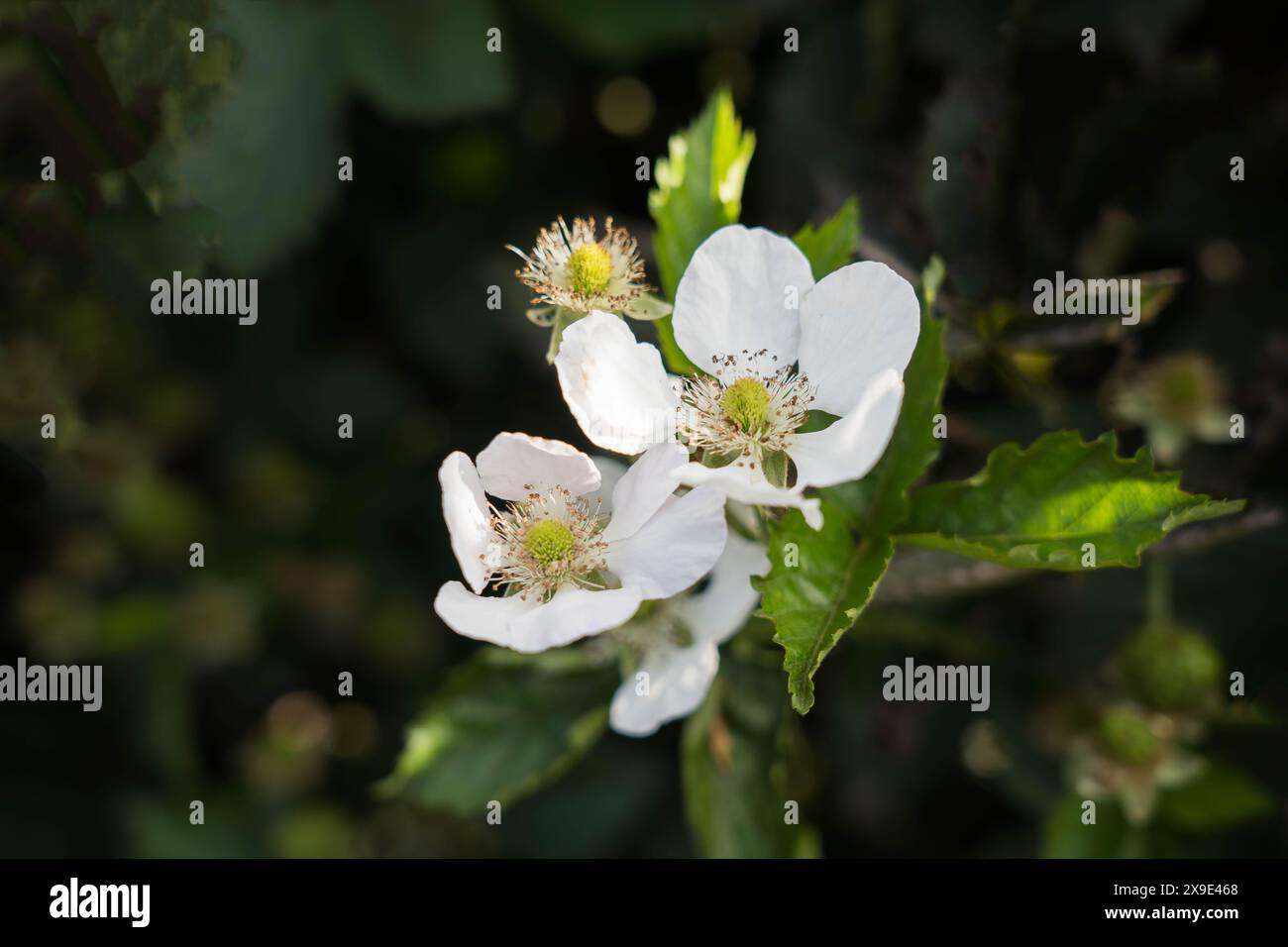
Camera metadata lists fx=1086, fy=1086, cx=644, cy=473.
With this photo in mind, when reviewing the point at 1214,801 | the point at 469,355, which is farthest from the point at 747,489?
the point at 469,355

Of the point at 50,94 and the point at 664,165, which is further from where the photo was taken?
the point at 50,94

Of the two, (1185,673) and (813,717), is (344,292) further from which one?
(1185,673)

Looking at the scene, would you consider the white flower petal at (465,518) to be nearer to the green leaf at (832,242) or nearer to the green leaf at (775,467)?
the green leaf at (775,467)

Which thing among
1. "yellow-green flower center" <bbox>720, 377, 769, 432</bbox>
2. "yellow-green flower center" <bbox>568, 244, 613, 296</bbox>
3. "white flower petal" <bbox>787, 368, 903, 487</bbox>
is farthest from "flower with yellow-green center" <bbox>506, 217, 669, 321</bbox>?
"white flower petal" <bbox>787, 368, 903, 487</bbox>

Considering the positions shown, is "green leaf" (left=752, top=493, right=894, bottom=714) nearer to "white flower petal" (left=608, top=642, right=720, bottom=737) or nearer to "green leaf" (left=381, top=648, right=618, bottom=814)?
"white flower petal" (left=608, top=642, right=720, bottom=737)

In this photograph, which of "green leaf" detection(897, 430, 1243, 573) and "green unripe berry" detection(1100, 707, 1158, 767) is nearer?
"green leaf" detection(897, 430, 1243, 573)

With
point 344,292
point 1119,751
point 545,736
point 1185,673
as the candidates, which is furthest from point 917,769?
point 344,292
